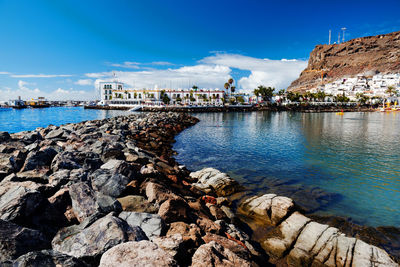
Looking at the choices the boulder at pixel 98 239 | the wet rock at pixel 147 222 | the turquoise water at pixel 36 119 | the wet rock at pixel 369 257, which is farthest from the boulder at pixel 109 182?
the turquoise water at pixel 36 119

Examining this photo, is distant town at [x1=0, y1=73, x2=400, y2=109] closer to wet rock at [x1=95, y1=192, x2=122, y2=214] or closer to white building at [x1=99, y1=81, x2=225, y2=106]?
white building at [x1=99, y1=81, x2=225, y2=106]

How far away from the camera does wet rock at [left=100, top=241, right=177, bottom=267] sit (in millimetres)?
3695

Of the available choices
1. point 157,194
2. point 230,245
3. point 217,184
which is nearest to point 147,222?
point 157,194

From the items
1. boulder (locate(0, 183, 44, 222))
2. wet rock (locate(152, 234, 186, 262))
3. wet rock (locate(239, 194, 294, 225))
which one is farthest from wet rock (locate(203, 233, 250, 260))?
boulder (locate(0, 183, 44, 222))

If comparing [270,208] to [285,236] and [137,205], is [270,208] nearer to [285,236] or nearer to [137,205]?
[285,236]

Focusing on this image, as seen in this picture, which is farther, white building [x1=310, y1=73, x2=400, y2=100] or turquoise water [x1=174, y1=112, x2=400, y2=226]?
white building [x1=310, y1=73, x2=400, y2=100]

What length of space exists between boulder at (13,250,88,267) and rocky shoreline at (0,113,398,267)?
1 cm

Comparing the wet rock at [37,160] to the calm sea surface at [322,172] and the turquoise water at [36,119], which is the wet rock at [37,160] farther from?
the turquoise water at [36,119]

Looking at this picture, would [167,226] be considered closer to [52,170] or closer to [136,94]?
[52,170]

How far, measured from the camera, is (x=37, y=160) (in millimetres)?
9359

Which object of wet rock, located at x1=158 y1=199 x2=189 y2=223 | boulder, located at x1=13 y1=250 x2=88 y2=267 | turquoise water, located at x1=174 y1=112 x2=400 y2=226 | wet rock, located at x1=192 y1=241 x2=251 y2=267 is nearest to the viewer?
boulder, located at x1=13 y1=250 x2=88 y2=267

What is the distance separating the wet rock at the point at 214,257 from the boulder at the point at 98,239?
131 cm

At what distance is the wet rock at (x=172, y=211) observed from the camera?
6246mm

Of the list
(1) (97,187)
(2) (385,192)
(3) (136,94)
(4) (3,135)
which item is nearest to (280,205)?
(1) (97,187)
